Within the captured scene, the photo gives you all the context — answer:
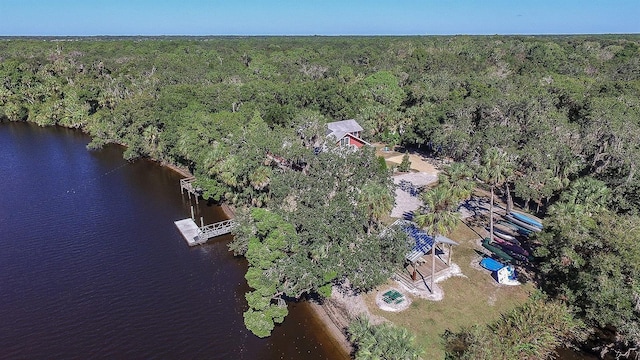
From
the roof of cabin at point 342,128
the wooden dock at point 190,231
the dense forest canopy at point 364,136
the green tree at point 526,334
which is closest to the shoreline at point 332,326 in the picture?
the dense forest canopy at point 364,136

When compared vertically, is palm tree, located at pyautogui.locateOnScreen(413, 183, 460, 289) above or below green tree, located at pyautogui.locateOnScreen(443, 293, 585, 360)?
above

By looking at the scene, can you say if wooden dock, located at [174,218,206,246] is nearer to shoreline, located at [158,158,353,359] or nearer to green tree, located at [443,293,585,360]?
shoreline, located at [158,158,353,359]

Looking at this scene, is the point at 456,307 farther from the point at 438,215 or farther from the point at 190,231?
the point at 190,231

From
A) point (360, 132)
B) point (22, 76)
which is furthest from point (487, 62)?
point (22, 76)

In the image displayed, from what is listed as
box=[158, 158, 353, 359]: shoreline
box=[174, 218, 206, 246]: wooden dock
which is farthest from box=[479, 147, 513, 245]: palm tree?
box=[174, 218, 206, 246]: wooden dock

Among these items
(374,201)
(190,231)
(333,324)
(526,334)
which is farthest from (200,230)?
(526,334)

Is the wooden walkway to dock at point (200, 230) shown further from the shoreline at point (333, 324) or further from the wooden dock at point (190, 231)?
the shoreline at point (333, 324)
